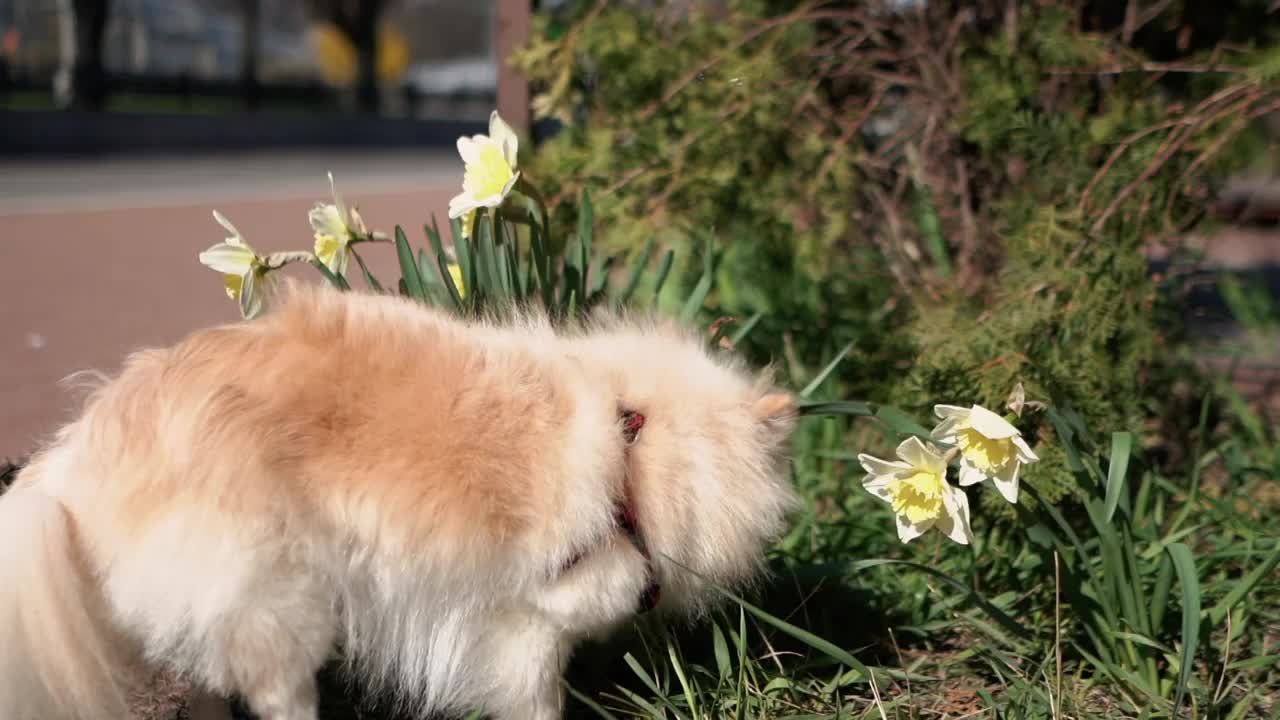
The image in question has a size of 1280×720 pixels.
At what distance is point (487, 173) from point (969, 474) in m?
1.46

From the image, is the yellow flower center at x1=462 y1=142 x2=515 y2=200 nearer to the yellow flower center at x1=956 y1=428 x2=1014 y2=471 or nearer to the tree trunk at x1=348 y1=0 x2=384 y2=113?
the yellow flower center at x1=956 y1=428 x2=1014 y2=471

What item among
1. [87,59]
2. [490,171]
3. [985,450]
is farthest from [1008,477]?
[87,59]

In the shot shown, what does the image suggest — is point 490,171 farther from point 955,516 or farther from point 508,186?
point 955,516

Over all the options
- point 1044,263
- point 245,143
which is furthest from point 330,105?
point 1044,263

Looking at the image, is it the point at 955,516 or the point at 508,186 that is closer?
the point at 955,516

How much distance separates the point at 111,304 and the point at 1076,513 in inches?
239

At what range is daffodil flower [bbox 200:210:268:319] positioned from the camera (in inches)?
118

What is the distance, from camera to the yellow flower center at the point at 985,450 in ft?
8.14

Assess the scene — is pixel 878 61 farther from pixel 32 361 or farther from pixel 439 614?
pixel 32 361

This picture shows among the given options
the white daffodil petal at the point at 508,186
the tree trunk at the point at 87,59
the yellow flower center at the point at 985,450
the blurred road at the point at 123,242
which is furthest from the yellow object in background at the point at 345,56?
the yellow flower center at the point at 985,450

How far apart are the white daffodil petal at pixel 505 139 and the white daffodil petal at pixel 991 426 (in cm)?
138

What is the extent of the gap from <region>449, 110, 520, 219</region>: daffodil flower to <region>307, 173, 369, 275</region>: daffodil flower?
341 mm

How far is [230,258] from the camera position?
9.93 ft

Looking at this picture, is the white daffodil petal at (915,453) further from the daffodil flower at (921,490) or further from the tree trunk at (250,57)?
the tree trunk at (250,57)
